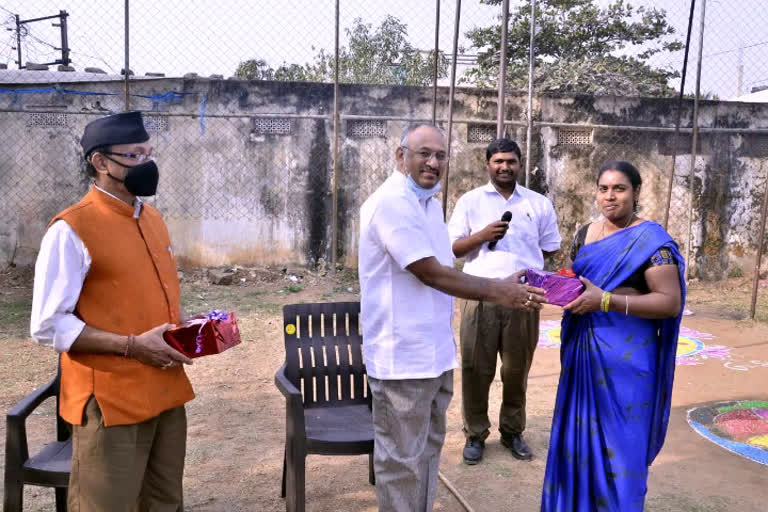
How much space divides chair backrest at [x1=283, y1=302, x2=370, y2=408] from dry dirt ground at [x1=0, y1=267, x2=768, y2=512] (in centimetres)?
54

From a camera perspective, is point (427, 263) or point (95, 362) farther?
point (427, 263)

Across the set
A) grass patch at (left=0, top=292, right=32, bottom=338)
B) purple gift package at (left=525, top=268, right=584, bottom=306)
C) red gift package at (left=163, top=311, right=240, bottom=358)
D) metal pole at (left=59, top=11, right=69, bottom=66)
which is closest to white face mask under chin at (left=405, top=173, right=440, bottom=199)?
purple gift package at (left=525, top=268, right=584, bottom=306)

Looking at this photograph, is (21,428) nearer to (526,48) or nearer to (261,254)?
(261,254)

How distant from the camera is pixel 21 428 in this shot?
2.60 m

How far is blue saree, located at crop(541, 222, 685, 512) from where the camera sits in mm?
2852

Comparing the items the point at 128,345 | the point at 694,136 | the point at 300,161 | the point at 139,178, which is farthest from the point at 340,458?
the point at 694,136

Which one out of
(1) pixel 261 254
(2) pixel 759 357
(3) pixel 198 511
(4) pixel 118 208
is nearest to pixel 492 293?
(4) pixel 118 208

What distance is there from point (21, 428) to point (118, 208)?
3.54ft

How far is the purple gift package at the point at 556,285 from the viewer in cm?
280

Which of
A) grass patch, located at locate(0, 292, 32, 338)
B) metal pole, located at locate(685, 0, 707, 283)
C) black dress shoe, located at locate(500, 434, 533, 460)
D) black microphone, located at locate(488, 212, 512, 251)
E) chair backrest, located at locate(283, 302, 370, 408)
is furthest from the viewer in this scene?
metal pole, located at locate(685, 0, 707, 283)

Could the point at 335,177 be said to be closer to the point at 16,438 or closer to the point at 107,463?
the point at 16,438

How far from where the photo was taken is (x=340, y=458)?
3943mm

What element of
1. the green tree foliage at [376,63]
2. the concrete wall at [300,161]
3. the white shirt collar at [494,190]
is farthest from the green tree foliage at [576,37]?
the white shirt collar at [494,190]

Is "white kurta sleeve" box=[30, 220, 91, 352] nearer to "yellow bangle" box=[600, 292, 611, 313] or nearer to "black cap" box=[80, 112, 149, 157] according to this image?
"black cap" box=[80, 112, 149, 157]
